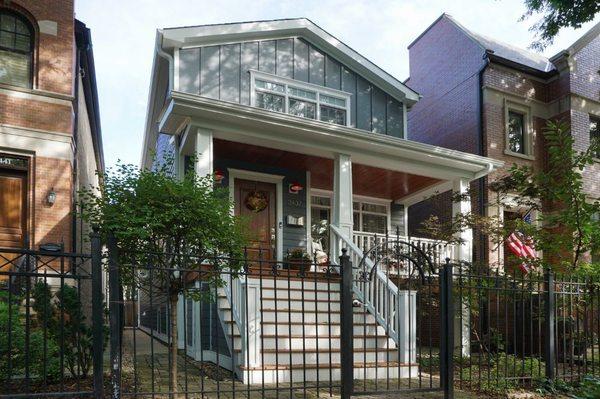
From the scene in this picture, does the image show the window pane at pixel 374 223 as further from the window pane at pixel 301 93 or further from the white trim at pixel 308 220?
the window pane at pixel 301 93

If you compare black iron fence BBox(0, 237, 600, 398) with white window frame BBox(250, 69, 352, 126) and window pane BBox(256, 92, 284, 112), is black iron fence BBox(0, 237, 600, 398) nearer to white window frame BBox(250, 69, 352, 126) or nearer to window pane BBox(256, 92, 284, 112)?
window pane BBox(256, 92, 284, 112)

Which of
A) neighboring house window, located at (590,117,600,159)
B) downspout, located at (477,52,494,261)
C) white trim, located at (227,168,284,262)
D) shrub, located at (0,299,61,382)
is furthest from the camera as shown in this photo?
neighboring house window, located at (590,117,600,159)

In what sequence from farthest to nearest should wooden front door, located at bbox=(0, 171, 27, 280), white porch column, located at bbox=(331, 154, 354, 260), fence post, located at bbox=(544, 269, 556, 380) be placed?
white porch column, located at bbox=(331, 154, 354, 260), wooden front door, located at bbox=(0, 171, 27, 280), fence post, located at bbox=(544, 269, 556, 380)

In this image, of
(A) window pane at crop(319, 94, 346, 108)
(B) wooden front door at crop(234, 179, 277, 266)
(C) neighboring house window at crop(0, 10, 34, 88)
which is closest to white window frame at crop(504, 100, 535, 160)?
(A) window pane at crop(319, 94, 346, 108)

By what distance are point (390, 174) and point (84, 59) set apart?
7214 millimetres

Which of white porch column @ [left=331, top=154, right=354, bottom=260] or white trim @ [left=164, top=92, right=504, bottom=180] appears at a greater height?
white trim @ [left=164, top=92, right=504, bottom=180]

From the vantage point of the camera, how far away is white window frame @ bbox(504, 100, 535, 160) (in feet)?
46.3

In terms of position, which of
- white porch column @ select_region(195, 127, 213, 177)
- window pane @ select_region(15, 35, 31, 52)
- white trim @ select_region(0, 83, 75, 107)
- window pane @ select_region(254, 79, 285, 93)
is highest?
window pane @ select_region(15, 35, 31, 52)

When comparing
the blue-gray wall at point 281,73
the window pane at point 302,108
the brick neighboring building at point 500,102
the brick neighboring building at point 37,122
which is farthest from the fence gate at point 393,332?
the brick neighboring building at point 500,102

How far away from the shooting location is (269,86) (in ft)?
38.5

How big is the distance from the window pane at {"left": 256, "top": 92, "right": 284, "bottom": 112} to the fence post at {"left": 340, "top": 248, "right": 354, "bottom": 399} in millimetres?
6647

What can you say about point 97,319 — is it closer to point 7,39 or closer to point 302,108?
point 7,39

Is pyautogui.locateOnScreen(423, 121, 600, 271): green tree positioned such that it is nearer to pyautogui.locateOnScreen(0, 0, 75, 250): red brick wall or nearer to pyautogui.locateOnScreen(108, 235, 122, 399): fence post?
pyautogui.locateOnScreen(108, 235, 122, 399): fence post

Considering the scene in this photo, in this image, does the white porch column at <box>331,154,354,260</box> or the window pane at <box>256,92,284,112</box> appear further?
the window pane at <box>256,92,284,112</box>
